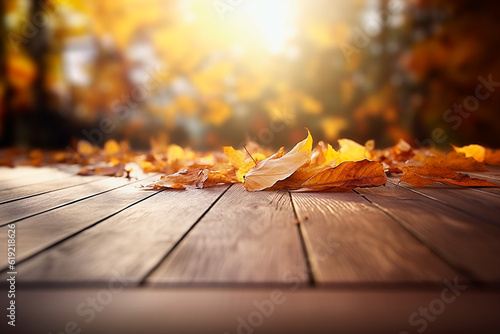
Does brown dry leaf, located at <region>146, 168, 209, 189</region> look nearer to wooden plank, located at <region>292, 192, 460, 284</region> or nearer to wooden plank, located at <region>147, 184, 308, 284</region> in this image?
wooden plank, located at <region>147, 184, 308, 284</region>

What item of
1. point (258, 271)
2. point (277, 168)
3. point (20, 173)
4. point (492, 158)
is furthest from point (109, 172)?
point (492, 158)

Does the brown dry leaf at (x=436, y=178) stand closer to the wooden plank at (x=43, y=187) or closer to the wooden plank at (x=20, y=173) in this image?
the wooden plank at (x=43, y=187)

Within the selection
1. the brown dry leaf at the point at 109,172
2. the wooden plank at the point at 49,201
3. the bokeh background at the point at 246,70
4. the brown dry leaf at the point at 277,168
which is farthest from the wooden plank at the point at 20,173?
the bokeh background at the point at 246,70

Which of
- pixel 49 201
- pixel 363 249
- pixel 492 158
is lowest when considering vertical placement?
pixel 492 158

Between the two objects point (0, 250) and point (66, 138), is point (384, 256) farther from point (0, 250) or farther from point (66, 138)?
point (66, 138)

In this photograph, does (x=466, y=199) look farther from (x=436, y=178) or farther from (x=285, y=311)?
(x=285, y=311)

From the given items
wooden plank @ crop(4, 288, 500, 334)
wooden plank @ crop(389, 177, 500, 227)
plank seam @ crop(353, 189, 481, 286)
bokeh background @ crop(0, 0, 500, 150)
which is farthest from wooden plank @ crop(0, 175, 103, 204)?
bokeh background @ crop(0, 0, 500, 150)
